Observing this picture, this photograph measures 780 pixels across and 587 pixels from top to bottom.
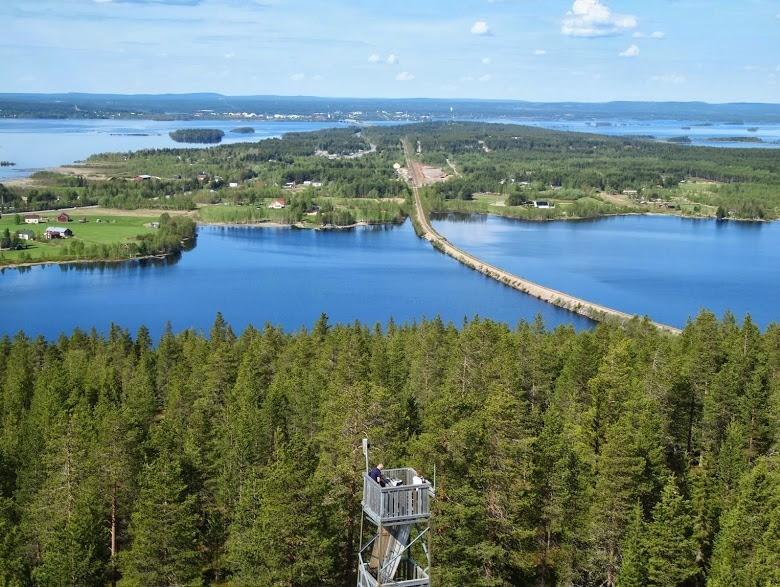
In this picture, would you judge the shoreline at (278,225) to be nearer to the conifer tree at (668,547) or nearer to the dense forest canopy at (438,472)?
the dense forest canopy at (438,472)

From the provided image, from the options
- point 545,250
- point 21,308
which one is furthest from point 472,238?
point 21,308

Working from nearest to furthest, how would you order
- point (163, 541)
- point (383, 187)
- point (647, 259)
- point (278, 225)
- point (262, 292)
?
1. point (163, 541)
2. point (262, 292)
3. point (647, 259)
4. point (278, 225)
5. point (383, 187)

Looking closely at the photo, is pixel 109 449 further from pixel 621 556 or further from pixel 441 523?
pixel 621 556

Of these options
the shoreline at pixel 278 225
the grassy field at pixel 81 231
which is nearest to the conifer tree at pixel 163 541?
the grassy field at pixel 81 231

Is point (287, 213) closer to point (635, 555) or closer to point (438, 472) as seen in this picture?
point (438, 472)

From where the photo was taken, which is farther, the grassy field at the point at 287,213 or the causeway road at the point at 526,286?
the grassy field at the point at 287,213

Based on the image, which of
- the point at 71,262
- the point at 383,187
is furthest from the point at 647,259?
the point at 71,262
